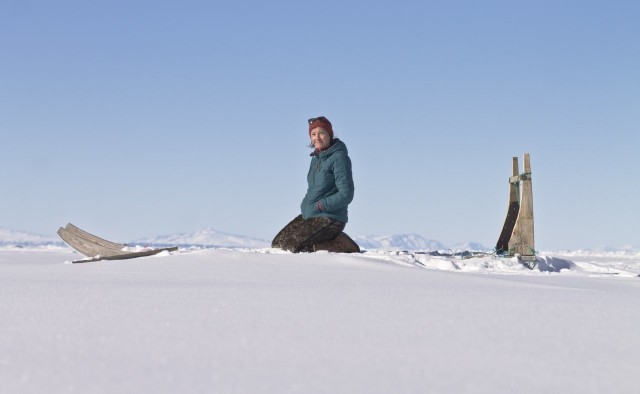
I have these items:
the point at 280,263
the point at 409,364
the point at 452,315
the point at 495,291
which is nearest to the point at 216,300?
the point at 452,315

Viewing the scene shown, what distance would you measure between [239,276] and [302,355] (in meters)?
3.29

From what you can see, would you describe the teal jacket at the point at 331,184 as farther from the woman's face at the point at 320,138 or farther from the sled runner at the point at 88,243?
the sled runner at the point at 88,243

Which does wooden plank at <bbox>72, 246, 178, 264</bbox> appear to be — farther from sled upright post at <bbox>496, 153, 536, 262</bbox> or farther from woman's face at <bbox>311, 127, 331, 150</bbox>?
sled upright post at <bbox>496, 153, 536, 262</bbox>

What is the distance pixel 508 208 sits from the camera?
34.2 ft

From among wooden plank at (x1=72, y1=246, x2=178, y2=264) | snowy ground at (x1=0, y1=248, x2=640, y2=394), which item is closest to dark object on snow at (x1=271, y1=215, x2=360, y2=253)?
wooden plank at (x1=72, y1=246, x2=178, y2=264)

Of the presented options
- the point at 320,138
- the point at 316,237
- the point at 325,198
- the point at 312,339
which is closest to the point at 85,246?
the point at 316,237

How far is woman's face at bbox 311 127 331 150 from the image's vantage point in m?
8.70

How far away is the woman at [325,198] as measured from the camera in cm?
851

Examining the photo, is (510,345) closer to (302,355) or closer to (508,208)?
(302,355)

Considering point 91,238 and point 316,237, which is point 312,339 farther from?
point 91,238

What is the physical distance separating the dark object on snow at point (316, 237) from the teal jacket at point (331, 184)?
0.10 meters

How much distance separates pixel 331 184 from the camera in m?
8.66

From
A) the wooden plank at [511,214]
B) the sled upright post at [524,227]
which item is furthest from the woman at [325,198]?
the wooden plank at [511,214]

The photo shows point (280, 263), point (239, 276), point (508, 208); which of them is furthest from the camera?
point (508, 208)
